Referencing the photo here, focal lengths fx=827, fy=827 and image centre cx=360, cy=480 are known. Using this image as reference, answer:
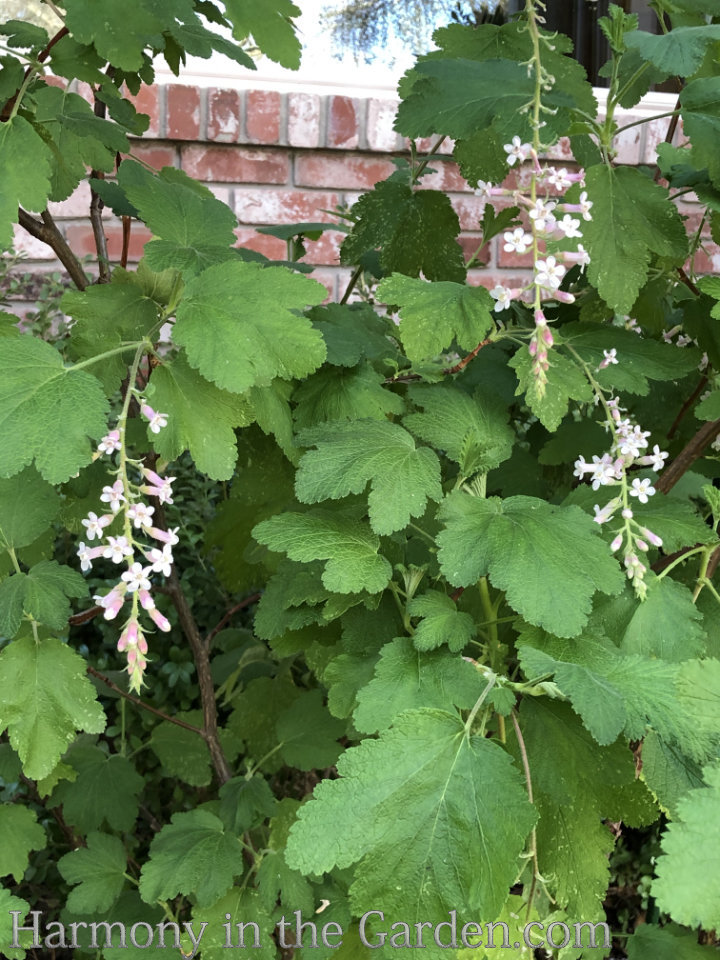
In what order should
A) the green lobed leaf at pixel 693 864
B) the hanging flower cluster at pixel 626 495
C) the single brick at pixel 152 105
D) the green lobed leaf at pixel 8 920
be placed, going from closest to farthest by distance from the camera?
the green lobed leaf at pixel 693 864, the hanging flower cluster at pixel 626 495, the green lobed leaf at pixel 8 920, the single brick at pixel 152 105

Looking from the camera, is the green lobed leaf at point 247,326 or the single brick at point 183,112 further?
the single brick at point 183,112

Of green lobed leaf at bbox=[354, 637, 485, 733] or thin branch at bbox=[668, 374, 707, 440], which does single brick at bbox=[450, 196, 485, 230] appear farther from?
green lobed leaf at bbox=[354, 637, 485, 733]

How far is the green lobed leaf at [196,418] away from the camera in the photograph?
60cm

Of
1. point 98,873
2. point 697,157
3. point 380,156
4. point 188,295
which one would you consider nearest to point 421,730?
point 188,295

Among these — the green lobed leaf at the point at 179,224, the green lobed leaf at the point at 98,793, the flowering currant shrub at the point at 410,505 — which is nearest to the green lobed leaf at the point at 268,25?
the flowering currant shrub at the point at 410,505

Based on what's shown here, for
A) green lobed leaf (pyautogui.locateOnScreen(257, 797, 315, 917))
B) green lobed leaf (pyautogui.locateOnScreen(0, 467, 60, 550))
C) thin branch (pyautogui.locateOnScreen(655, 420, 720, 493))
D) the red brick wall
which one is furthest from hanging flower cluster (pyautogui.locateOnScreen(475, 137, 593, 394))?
the red brick wall

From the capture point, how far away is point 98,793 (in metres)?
1.05

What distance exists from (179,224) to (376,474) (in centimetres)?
29

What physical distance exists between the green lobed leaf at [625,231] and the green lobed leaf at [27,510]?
495 millimetres

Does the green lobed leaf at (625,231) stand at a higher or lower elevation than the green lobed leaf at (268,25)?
lower

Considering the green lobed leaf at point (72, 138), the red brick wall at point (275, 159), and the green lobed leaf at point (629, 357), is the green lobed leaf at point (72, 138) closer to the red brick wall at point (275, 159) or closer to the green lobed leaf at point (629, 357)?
the green lobed leaf at point (629, 357)

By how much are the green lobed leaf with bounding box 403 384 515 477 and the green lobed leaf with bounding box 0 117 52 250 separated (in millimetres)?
350

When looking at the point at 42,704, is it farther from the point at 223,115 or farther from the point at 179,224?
the point at 223,115

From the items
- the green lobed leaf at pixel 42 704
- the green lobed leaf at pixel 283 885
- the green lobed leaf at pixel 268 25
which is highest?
the green lobed leaf at pixel 268 25
